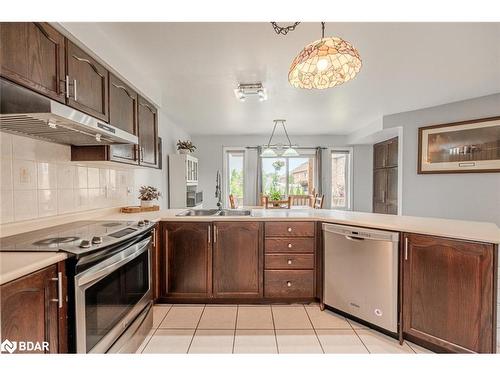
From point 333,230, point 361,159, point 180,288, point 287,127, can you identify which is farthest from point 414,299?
point 361,159

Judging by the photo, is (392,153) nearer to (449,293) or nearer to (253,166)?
(253,166)

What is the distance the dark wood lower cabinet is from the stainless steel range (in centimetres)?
4

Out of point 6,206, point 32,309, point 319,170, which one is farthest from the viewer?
point 319,170

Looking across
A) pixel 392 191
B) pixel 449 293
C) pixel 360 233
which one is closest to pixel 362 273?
pixel 360 233

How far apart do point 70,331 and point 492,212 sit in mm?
4673

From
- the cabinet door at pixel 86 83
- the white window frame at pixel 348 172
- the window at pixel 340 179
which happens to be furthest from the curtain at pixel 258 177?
the cabinet door at pixel 86 83

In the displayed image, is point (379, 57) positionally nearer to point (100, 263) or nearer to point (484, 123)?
point (484, 123)

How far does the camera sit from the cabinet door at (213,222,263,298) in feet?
7.51

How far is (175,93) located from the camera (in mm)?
3092

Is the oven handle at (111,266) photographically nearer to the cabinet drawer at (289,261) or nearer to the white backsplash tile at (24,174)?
the white backsplash tile at (24,174)

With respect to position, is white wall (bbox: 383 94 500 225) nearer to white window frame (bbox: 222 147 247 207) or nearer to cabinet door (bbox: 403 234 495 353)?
cabinet door (bbox: 403 234 495 353)

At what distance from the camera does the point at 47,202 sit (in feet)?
5.74

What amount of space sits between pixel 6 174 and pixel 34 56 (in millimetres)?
715

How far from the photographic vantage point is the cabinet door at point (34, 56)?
110 cm
